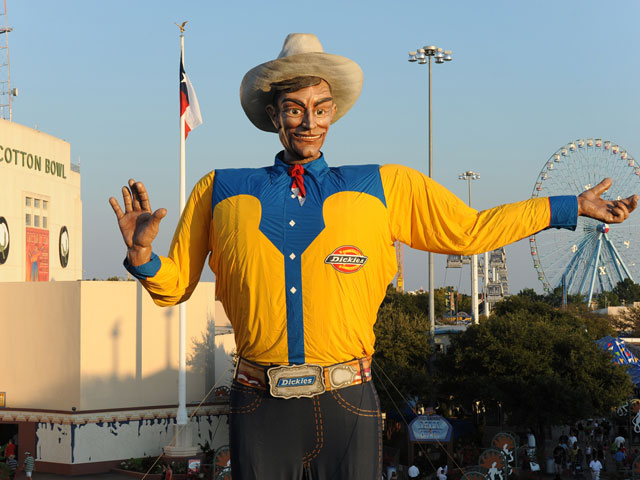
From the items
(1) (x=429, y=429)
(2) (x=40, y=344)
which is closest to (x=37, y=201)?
(2) (x=40, y=344)

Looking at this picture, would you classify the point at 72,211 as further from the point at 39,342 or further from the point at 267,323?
the point at 267,323

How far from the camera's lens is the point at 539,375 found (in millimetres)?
24250

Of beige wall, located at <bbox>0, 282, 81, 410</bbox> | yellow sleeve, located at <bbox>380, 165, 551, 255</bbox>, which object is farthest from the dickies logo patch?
beige wall, located at <bbox>0, 282, 81, 410</bbox>

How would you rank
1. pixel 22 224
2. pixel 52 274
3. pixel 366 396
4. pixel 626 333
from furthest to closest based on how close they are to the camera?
pixel 626 333 → pixel 52 274 → pixel 22 224 → pixel 366 396

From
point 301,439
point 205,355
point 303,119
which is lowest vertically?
point 205,355

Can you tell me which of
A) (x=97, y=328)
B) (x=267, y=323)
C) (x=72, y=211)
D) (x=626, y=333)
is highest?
(x=72, y=211)

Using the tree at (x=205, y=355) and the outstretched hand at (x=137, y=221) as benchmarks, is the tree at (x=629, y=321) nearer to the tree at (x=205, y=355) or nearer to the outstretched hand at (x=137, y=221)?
the tree at (x=205, y=355)

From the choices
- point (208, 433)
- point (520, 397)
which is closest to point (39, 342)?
point (208, 433)

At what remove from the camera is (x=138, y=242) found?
389 cm

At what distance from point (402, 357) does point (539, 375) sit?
17.3ft

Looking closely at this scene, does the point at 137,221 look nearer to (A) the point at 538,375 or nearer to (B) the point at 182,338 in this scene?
(B) the point at 182,338

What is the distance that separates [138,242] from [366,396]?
1.51 metres

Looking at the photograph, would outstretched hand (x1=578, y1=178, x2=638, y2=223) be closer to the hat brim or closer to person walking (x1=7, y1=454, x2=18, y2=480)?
the hat brim

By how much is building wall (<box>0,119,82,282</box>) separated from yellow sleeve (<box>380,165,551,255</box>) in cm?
3413
